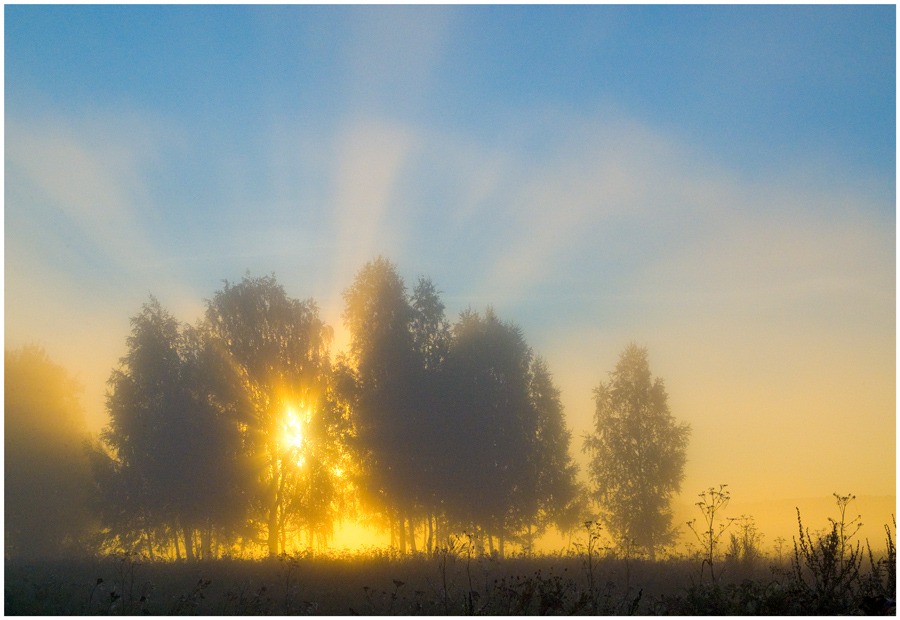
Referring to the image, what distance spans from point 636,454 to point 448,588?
17778mm

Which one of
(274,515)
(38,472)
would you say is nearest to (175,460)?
(274,515)

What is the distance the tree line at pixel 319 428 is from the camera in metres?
19.7

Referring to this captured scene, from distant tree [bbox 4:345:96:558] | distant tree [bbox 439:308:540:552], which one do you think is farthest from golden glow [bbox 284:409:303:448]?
distant tree [bbox 4:345:96:558]

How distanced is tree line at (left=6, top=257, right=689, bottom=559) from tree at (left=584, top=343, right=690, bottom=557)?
3.30 m

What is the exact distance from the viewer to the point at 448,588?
10.5 meters

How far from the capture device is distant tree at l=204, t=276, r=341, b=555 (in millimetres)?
20281

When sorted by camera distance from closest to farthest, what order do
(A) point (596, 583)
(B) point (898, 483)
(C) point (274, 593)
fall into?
1. (B) point (898, 483)
2. (C) point (274, 593)
3. (A) point (596, 583)

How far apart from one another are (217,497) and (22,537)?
12725 mm

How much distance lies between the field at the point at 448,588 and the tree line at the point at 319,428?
5005mm

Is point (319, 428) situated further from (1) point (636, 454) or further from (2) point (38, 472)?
(2) point (38, 472)

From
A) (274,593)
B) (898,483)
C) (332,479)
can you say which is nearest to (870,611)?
(898,483)

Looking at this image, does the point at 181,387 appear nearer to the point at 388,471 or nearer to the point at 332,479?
Answer: the point at 332,479

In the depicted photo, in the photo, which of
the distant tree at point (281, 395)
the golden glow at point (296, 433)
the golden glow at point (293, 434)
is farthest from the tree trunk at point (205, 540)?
the golden glow at point (293, 434)

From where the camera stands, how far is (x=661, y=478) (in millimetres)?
25422
